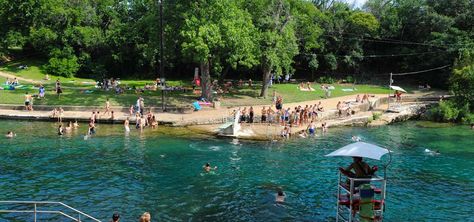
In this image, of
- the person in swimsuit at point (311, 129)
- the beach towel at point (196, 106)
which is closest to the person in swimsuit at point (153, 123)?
the beach towel at point (196, 106)

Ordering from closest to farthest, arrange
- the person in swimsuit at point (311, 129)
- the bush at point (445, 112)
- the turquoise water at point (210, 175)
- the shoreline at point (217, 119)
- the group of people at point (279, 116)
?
the turquoise water at point (210, 175) < the shoreline at point (217, 119) < the person in swimsuit at point (311, 129) < the group of people at point (279, 116) < the bush at point (445, 112)

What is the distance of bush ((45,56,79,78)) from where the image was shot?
68312 millimetres

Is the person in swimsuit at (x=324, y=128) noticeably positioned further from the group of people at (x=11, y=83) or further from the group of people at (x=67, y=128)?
the group of people at (x=11, y=83)

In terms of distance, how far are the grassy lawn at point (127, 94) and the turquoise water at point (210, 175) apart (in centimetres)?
844

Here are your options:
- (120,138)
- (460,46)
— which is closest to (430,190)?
(120,138)

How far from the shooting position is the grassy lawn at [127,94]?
47.9 metres

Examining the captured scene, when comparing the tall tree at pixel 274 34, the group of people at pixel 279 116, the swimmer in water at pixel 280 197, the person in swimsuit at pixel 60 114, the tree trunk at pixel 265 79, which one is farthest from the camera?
the tree trunk at pixel 265 79

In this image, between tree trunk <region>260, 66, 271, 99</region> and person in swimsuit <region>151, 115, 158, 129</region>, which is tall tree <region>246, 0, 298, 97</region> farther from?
person in swimsuit <region>151, 115, 158, 129</region>

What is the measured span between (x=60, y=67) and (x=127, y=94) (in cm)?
2115

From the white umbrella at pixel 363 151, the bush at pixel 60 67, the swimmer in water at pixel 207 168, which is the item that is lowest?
the swimmer in water at pixel 207 168

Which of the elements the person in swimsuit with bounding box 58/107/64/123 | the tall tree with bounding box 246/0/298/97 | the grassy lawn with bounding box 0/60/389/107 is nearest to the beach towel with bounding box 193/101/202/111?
the grassy lawn with bounding box 0/60/389/107

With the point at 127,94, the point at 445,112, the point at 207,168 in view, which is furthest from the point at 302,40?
the point at 207,168

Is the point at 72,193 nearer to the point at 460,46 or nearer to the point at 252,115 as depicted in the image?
the point at 252,115

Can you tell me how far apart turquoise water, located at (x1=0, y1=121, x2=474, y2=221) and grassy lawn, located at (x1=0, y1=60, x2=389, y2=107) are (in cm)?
844
